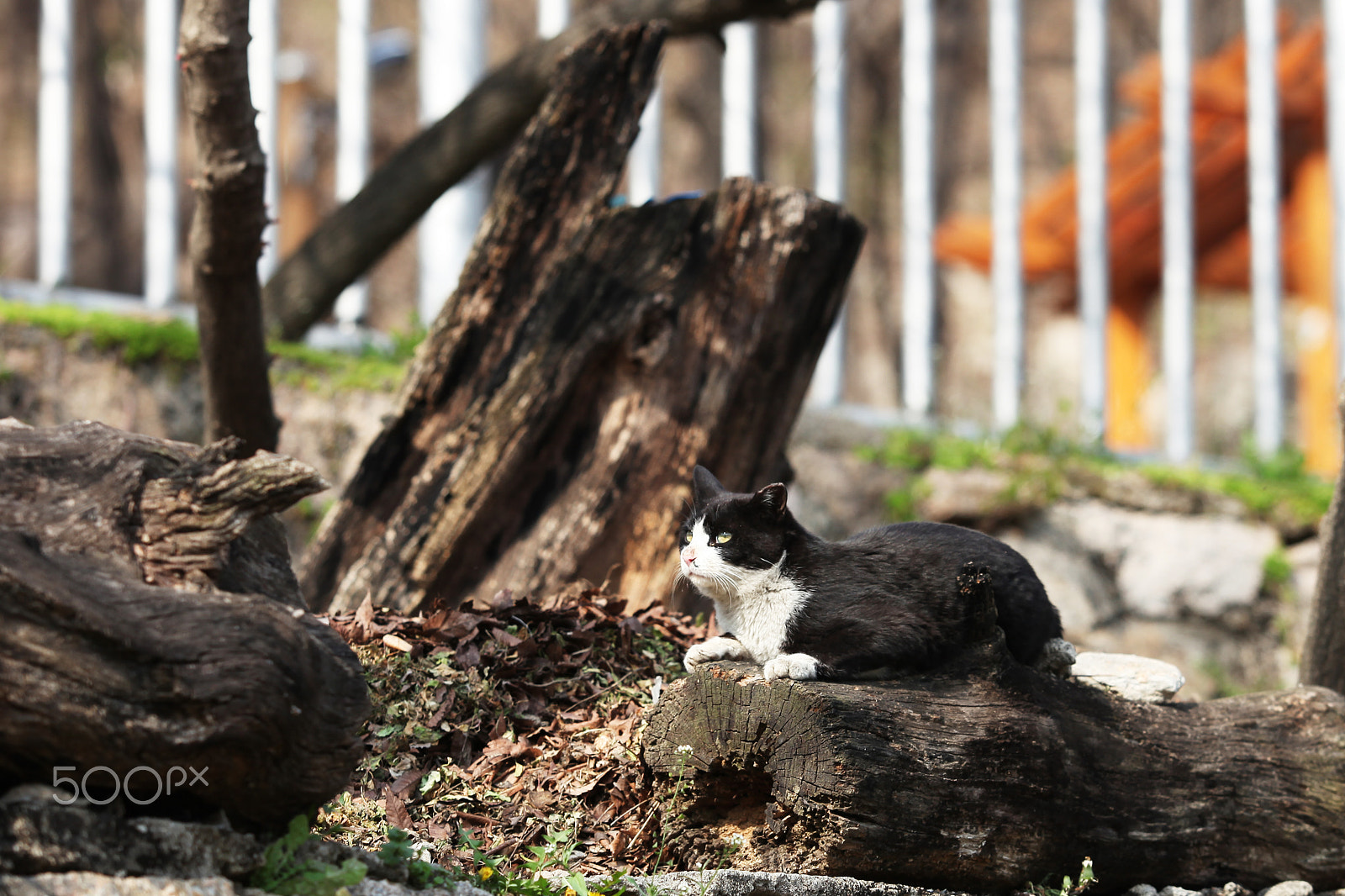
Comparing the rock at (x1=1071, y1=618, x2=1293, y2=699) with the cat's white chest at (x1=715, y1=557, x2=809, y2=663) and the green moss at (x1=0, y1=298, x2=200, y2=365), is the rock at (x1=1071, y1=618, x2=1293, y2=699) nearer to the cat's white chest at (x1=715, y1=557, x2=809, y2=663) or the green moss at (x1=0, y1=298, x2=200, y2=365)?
the cat's white chest at (x1=715, y1=557, x2=809, y2=663)

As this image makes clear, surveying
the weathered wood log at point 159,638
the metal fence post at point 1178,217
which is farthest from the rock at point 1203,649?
the weathered wood log at point 159,638

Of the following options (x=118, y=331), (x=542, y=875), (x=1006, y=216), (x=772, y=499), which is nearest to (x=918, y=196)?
(x=1006, y=216)

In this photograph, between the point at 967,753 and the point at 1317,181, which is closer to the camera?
the point at 967,753

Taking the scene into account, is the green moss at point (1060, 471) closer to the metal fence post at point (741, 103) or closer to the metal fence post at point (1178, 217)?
the metal fence post at point (1178, 217)

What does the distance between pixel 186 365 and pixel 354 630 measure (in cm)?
294

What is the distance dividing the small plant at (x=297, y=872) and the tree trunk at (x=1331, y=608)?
3277 millimetres

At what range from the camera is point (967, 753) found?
2.73m

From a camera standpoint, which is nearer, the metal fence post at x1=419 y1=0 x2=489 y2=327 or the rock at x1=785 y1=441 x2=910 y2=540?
the rock at x1=785 y1=441 x2=910 y2=540

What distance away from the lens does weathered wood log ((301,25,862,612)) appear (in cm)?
405

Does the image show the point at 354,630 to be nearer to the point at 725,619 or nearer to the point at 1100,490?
the point at 725,619

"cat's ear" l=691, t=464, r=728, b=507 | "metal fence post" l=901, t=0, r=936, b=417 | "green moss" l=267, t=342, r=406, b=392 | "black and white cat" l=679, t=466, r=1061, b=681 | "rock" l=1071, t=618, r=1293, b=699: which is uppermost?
"metal fence post" l=901, t=0, r=936, b=417

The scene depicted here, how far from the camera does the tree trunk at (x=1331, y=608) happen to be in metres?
3.87

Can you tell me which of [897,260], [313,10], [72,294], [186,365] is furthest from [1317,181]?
[313,10]

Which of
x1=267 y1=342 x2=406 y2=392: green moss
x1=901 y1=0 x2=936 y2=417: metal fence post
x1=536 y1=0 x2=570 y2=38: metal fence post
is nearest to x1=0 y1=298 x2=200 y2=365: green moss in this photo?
x1=267 y1=342 x2=406 y2=392: green moss
